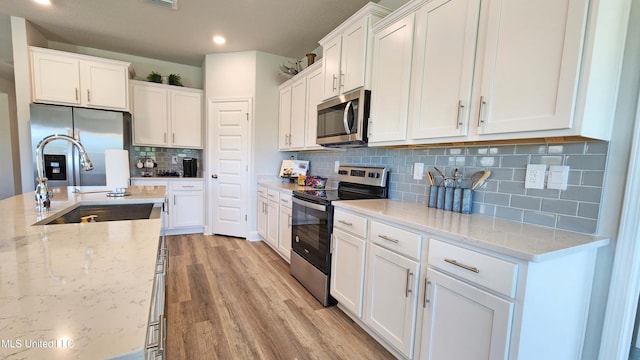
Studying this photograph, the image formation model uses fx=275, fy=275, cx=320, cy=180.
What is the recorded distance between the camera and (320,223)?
2.31 meters

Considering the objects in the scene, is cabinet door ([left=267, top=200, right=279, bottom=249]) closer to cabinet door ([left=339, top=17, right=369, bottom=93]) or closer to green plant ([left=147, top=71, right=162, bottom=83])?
cabinet door ([left=339, top=17, right=369, bottom=93])

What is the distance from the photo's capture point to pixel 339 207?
2.10 meters

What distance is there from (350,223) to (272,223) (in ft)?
5.43

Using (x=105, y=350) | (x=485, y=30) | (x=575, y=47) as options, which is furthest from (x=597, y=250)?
(x=105, y=350)

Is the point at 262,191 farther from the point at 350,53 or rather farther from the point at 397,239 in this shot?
the point at 397,239

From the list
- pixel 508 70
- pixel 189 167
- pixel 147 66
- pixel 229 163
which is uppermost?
pixel 147 66

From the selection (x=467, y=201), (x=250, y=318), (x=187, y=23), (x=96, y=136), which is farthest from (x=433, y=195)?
(x=96, y=136)

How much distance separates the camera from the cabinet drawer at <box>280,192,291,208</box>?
2.93 meters

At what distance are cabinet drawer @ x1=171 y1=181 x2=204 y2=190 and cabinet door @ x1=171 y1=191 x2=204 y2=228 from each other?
6cm

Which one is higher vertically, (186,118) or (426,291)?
(186,118)

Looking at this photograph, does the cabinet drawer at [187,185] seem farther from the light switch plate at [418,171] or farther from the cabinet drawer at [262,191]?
the light switch plate at [418,171]

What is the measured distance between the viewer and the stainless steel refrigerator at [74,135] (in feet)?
10.6

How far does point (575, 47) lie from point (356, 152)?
190 cm

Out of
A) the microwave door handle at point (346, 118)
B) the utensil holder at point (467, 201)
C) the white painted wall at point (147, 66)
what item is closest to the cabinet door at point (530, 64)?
the utensil holder at point (467, 201)
